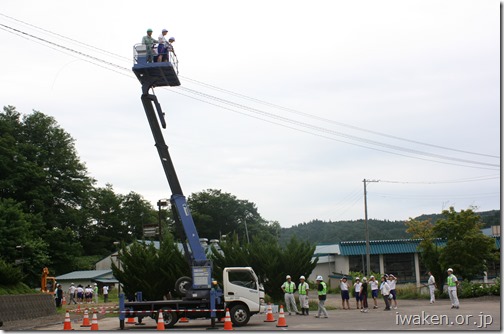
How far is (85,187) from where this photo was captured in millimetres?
76438

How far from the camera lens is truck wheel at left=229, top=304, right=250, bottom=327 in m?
22.1

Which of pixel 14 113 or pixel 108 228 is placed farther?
pixel 108 228

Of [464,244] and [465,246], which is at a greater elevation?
[464,244]

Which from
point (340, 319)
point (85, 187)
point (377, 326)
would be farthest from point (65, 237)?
point (377, 326)

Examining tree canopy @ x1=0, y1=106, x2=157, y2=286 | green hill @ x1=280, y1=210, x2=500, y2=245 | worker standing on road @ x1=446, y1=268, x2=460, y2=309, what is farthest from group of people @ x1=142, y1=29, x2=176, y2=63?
green hill @ x1=280, y1=210, x2=500, y2=245

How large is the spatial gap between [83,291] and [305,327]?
35.0 meters

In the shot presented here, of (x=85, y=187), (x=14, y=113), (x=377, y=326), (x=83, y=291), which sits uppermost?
(x=14, y=113)

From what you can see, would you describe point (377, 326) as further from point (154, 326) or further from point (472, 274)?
point (472, 274)

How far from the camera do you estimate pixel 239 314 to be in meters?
22.2

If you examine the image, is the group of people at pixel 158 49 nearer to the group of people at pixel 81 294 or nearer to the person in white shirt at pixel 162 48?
the person in white shirt at pixel 162 48

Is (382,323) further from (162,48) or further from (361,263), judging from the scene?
(361,263)

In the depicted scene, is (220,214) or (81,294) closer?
(81,294)

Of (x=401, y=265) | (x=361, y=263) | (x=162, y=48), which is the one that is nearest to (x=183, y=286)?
(x=162, y=48)

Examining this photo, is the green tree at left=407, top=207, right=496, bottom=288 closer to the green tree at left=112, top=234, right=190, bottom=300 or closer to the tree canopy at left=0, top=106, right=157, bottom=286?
the green tree at left=112, top=234, right=190, bottom=300
